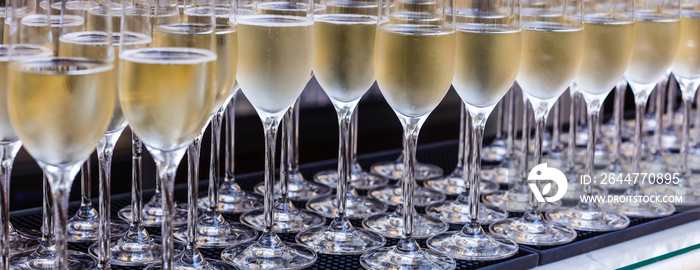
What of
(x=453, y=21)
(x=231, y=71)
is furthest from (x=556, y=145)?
(x=231, y=71)

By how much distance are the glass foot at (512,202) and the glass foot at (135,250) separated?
0.51 meters

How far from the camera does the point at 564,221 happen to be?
51.9 inches

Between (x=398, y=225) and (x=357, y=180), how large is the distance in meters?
0.32

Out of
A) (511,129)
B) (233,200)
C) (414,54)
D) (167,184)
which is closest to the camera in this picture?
(167,184)

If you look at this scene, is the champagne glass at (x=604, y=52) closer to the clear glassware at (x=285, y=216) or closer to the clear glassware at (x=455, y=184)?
the clear glassware at (x=455, y=184)

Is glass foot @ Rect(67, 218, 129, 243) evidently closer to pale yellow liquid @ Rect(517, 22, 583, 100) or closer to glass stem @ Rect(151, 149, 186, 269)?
glass stem @ Rect(151, 149, 186, 269)

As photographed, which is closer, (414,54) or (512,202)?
(414,54)

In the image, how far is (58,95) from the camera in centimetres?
A: 81

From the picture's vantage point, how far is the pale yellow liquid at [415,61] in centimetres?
105

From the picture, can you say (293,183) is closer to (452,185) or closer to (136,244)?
(452,185)

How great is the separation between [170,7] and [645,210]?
77cm

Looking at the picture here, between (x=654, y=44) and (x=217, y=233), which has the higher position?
(x=654, y=44)

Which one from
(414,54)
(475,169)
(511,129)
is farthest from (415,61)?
(511,129)

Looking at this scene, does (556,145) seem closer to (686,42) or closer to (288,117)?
(686,42)
